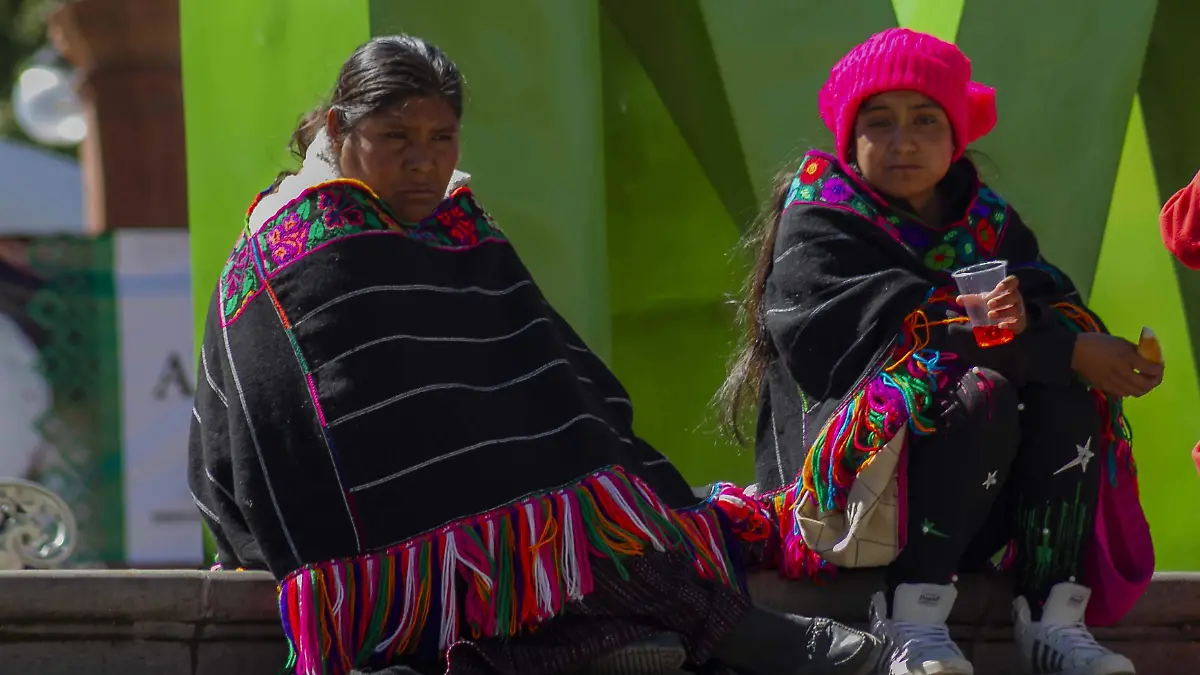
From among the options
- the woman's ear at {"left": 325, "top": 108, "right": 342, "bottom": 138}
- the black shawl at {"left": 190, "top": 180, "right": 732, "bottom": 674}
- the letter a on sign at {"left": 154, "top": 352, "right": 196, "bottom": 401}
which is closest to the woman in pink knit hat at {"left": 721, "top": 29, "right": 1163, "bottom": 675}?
the black shawl at {"left": 190, "top": 180, "right": 732, "bottom": 674}

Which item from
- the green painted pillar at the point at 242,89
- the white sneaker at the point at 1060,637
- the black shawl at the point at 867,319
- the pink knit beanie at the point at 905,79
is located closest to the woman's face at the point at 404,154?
the black shawl at the point at 867,319

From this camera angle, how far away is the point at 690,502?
3406 mm

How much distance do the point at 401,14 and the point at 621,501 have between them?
1.73 meters

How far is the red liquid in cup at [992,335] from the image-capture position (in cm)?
323

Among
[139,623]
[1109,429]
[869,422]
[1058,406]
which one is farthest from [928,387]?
[139,623]

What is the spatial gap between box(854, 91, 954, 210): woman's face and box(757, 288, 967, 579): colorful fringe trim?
0.87ft

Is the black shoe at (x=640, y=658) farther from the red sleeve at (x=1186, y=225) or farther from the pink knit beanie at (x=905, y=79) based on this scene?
the red sleeve at (x=1186, y=225)

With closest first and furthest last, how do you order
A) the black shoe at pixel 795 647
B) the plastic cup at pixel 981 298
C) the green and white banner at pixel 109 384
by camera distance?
the black shoe at pixel 795 647 < the plastic cup at pixel 981 298 < the green and white banner at pixel 109 384

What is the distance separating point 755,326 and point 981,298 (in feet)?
2.06

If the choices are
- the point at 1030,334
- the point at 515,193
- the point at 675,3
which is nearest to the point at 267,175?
the point at 515,193

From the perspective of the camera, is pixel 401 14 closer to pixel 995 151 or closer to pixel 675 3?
pixel 675 3

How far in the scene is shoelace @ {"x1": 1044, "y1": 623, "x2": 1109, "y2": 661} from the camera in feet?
10.4

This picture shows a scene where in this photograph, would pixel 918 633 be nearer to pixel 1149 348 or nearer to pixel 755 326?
pixel 1149 348

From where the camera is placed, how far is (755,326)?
147 inches
